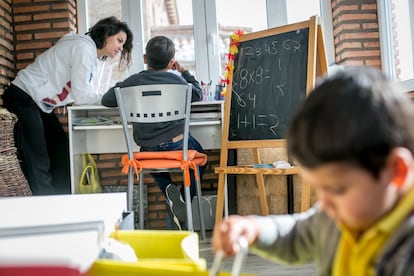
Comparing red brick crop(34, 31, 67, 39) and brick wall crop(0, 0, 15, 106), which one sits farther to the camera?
red brick crop(34, 31, 67, 39)

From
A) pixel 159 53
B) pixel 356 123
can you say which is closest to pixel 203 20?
pixel 159 53

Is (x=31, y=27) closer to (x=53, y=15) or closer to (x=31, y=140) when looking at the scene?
(x=53, y=15)

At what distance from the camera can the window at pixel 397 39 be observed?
303 centimetres

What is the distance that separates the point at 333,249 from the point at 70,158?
2.57 metres

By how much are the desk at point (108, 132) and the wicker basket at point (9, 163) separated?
355mm

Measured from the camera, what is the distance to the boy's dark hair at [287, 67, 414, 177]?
582mm

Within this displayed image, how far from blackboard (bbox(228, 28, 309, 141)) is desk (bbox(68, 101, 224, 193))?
0.34 m

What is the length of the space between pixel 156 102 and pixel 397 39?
180 centimetres

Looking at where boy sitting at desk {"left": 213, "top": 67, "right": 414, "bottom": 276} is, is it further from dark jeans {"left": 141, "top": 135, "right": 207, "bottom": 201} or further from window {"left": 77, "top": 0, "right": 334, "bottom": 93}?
window {"left": 77, "top": 0, "right": 334, "bottom": 93}

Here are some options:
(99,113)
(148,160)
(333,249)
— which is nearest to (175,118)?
(148,160)

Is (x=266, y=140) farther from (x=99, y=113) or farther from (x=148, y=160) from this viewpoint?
(x=99, y=113)

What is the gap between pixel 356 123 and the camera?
0.58 metres

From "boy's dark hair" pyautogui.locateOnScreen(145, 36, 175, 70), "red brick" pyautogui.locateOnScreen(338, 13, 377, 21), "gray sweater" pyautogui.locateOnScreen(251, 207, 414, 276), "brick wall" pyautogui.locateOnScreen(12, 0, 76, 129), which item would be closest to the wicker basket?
"brick wall" pyautogui.locateOnScreen(12, 0, 76, 129)

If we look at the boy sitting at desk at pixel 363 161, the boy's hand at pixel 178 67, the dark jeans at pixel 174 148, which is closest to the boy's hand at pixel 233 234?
the boy sitting at desk at pixel 363 161
